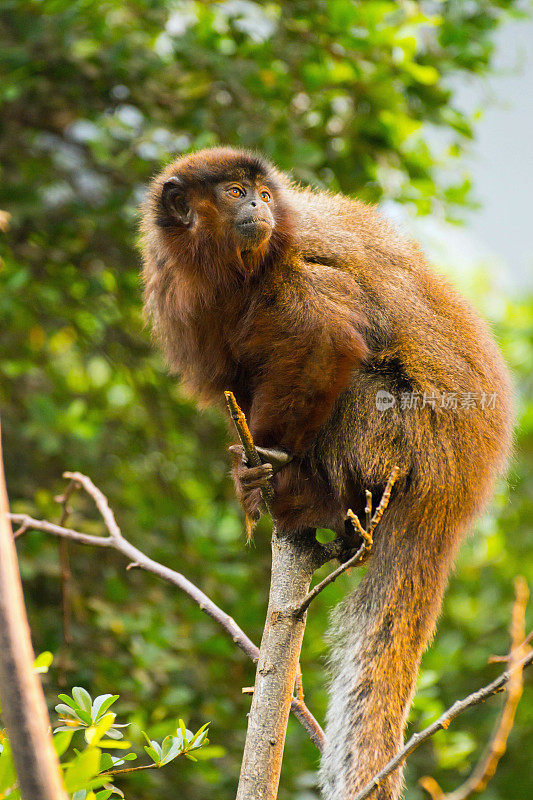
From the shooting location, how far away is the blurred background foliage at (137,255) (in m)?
3.18

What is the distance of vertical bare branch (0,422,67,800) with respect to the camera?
0.81 metres

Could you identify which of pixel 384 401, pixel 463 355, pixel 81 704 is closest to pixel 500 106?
pixel 463 355

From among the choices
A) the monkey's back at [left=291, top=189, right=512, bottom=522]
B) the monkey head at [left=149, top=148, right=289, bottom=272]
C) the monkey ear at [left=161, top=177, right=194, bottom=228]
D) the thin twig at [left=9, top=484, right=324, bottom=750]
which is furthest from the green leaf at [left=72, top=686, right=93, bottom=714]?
the monkey ear at [left=161, top=177, right=194, bottom=228]

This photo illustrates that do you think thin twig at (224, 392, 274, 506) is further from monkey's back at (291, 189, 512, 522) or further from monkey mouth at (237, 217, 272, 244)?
monkey mouth at (237, 217, 272, 244)

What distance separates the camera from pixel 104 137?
358 centimetres

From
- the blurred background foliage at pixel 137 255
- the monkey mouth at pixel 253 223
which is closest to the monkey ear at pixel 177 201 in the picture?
the monkey mouth at pixel 253 223

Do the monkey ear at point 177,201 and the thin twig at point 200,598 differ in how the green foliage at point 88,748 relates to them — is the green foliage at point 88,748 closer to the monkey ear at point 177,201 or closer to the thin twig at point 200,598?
the thin twig at point 200,598

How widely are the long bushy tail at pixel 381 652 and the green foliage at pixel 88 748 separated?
55 centimetres

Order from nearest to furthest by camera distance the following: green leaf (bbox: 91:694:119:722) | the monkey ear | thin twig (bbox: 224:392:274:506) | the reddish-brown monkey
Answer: green leaf (bbox: 91:694:119:722) < thin twig (bbox: 224:392:274:506) < the reddish-brown monkey < the monkey ear

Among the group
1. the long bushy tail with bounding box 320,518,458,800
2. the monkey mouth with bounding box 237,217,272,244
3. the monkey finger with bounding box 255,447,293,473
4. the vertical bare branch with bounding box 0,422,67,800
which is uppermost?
the vertical bare branch with bounding box 0,422,67,800

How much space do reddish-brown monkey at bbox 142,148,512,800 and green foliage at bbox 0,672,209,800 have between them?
659 millimetres

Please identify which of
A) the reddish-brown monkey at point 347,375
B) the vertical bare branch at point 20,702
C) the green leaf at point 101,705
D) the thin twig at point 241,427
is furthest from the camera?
the reddish-brown monkey at point 347,375

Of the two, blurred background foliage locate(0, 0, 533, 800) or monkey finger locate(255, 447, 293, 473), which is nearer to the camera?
monkey finger locate(255, 447, 293, 473)

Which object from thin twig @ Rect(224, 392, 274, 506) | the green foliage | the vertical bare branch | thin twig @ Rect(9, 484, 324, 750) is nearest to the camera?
the vertical bare branch
